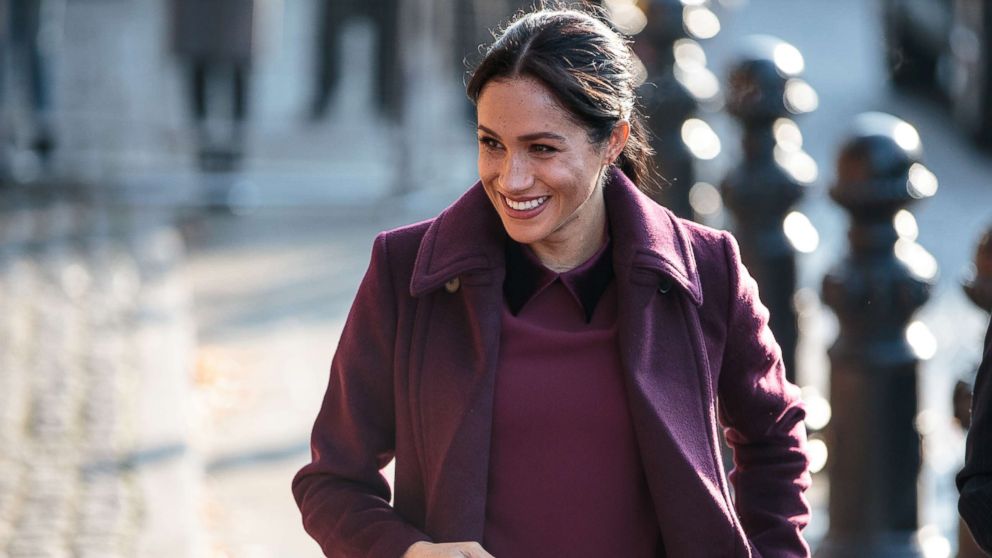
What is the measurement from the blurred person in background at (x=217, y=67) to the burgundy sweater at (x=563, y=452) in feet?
27.6

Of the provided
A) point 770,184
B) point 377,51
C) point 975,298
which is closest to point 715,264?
point 975,298

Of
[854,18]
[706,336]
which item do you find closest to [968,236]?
[706,336]

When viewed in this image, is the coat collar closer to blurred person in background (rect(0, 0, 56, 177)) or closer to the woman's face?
the woman's face

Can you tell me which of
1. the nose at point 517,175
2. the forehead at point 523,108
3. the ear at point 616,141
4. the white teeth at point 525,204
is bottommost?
the white teeth at point 525,204

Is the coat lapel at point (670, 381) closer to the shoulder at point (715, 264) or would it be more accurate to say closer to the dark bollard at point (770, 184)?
the shoulder at point (715, 264)

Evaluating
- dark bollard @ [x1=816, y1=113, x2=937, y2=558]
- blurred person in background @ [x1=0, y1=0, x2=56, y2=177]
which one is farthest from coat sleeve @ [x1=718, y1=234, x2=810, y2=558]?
blurred person in background @ [x1=0, y1=0, x2=56, y2=177]

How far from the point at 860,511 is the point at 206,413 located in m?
2.98

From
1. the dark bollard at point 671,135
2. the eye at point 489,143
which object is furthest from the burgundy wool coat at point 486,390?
the dark bollard at point 671,135

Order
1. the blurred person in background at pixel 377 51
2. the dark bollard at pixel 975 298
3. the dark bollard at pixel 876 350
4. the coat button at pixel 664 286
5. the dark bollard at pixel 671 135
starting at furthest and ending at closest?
the blurred person in background at pixel 377 51, the dark bollard at pixel 671 135, the dark bollard at pixel 876 350, the dark bollard at pixel 975 298, the coat button at pixel 664 286

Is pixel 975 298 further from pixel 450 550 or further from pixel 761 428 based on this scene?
pixel 450 550

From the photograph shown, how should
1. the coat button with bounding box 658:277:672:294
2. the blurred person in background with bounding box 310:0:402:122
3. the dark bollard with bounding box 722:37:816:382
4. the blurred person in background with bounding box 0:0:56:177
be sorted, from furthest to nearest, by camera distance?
1. the blurred person in background with bounding box 310:0:402:122
2. the blurred person in background with bounding box 0:0:56:177
3. the dark bollard with bounding box 722:37:816:382
4. the coat button with bounding box 658:277:672:294

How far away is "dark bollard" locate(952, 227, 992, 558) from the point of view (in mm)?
3775

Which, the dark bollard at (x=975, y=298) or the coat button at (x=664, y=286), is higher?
the coat button at (x=664, y=286)

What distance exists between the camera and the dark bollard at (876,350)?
453cm
